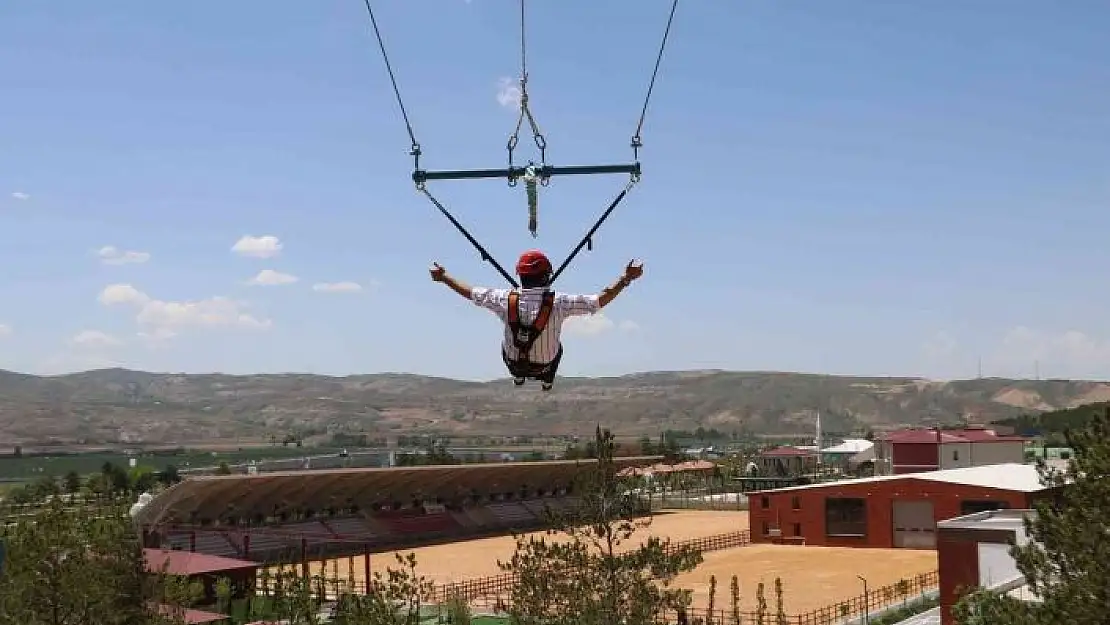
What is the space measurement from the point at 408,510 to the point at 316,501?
9573 millimetres

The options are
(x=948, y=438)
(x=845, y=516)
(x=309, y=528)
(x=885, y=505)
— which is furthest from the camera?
(x=948, y=438)

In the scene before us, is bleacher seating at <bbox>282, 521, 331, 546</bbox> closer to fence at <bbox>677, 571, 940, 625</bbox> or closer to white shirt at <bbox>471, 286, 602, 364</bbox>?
fence at <bbox>677, 571, 940, 625</bbox>

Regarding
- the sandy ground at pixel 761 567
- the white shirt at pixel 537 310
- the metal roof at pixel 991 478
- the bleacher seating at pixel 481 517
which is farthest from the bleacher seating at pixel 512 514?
the white shirt at pixel 537 310

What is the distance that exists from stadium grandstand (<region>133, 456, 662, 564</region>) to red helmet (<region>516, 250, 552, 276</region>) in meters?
42.9

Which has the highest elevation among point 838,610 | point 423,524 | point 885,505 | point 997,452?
point 997,452

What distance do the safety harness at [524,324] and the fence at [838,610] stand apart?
25108 millimetres

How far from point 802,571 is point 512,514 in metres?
35.6

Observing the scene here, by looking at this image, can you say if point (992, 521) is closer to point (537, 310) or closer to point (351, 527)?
point (537, 310)

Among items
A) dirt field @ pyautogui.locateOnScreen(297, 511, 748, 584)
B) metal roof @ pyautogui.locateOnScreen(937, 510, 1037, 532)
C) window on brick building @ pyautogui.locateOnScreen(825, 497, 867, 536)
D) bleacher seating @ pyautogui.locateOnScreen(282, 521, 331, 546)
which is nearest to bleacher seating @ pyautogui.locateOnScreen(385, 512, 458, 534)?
dirt field @ pyautogui.locateOnScreen(297, 511, 748, 584)

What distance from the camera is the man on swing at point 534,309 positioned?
8.80 m

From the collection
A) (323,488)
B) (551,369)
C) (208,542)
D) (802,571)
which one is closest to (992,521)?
(802,571)

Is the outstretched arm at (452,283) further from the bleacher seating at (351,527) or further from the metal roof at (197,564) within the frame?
the bleacher seating at (351,527)

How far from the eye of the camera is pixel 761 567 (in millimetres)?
53812

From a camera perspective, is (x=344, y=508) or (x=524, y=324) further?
(x=344, y=508)
